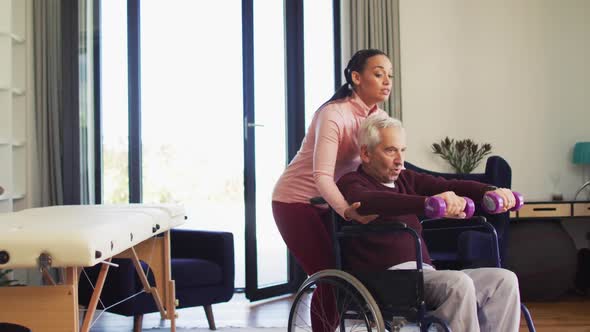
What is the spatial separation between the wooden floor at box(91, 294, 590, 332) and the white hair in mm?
1880

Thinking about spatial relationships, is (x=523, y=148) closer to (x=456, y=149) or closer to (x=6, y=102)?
(x=456, y=149)

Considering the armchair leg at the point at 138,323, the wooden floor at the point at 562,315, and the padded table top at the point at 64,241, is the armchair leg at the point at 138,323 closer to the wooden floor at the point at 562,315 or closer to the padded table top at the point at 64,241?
the padded table top at the point at 64,241

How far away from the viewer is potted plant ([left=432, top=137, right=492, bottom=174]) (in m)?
4.71

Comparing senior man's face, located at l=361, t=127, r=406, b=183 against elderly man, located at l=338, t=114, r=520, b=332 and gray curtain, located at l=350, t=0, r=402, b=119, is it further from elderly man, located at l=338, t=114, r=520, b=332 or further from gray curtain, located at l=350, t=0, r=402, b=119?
gray curtain, located at l=350, t=0, r=402, b=119

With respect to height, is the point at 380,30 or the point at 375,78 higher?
the point at 380,30

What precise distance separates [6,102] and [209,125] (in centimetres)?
312

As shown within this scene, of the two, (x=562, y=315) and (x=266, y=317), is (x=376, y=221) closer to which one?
(x=266, y=317)

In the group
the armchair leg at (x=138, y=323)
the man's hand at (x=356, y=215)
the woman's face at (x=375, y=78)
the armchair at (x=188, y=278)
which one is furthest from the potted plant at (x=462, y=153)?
the man's hand at (x=356, y=215)

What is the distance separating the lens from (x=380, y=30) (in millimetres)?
4715

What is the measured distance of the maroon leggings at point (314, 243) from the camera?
84.7 inches

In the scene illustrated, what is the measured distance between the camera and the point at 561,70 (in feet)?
15.9

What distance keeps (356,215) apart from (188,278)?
175 cm

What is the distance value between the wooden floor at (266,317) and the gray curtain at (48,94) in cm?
99

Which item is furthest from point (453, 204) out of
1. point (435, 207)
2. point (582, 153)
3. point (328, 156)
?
point (582, 153)
